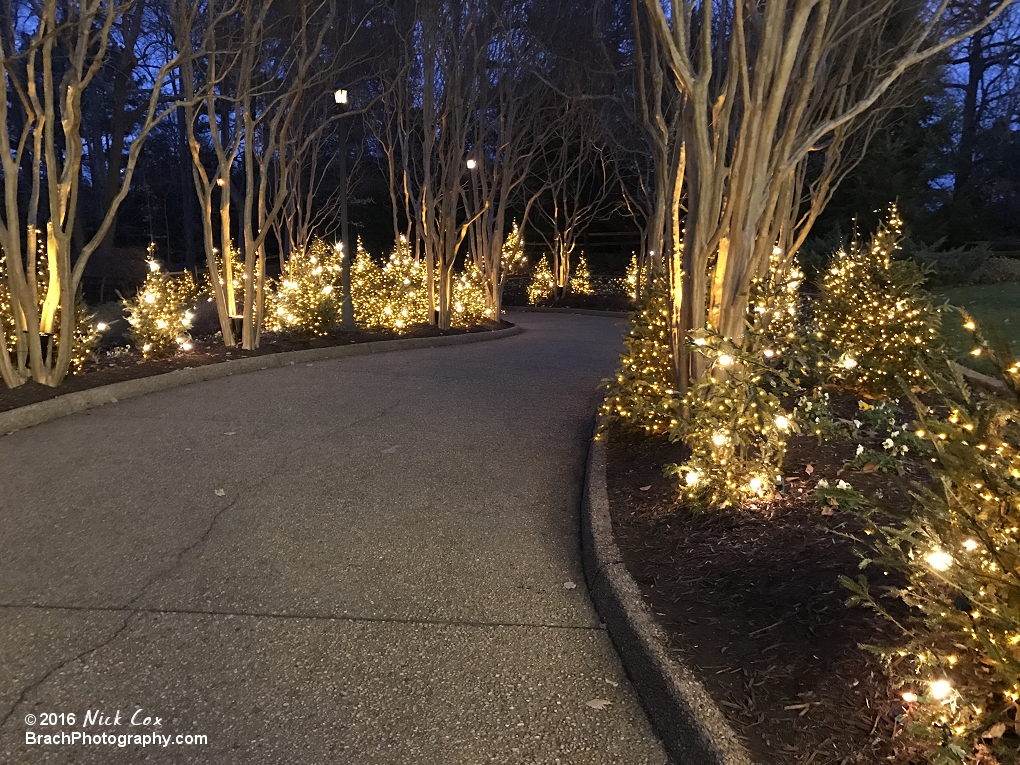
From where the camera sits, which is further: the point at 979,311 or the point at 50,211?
the point at 979,311

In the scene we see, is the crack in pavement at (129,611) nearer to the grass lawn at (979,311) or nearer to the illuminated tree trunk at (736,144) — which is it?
the illuminated tree trunk at (736,144)

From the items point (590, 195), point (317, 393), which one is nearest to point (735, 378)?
point (317, 393)

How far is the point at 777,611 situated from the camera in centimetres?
304

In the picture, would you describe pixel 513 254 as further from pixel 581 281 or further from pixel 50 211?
pixel 50 211

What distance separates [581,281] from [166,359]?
70.3 feet

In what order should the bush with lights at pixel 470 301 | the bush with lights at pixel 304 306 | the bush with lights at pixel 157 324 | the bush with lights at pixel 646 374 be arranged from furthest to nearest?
1. the bush with lights at pixel 470 301
2. the bush with lights at pixel 304 306
3. the bush with lights at pixel 157 324
4. the bush with lights at pixel 646 374

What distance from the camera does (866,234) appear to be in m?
22.6

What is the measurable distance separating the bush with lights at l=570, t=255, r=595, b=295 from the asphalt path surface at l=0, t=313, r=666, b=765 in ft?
74.6

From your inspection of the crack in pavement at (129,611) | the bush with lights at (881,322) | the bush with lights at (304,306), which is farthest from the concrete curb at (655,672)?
the bush with lights at (304,306)

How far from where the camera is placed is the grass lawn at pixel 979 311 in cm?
970

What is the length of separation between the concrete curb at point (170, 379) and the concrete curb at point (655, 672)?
571cm

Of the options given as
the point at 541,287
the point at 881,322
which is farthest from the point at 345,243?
the point at 541,287

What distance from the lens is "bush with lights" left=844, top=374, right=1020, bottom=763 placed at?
6.57 ft

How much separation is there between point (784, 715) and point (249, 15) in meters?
10.7
